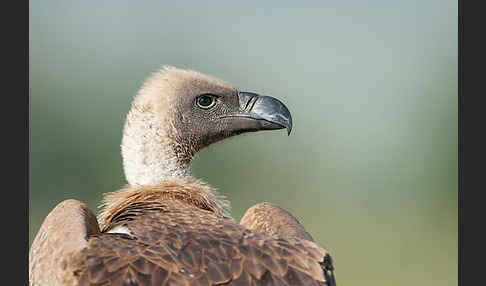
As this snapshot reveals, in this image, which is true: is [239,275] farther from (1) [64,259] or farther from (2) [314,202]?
(2) [314,202]

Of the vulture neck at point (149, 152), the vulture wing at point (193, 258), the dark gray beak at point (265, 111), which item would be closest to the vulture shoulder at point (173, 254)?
the vulture wing at point (193, 258)

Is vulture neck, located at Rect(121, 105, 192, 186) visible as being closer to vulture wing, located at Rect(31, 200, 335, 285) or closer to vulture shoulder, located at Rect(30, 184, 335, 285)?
vulture shoulder, located at Rect(30, 184, 335, 285)

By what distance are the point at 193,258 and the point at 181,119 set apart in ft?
6.53

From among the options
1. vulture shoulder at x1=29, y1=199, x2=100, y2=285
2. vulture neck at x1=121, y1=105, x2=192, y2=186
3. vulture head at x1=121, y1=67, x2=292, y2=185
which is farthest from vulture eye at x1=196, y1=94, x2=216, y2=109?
vulture shoulder at x1=29, y1=199, x2=100, y2=285

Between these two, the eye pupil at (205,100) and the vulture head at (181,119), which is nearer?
the vulture head at (181,119)

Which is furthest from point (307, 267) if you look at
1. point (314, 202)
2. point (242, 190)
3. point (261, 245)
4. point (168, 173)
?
point (314, 202)

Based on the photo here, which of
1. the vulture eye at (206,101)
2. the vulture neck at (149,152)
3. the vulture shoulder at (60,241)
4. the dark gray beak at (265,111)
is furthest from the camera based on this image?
the vulture eye at (206,101)

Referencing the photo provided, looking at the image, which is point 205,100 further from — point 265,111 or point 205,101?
point 265,111

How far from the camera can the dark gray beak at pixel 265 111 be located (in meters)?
6.22

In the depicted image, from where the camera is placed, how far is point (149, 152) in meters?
5.90

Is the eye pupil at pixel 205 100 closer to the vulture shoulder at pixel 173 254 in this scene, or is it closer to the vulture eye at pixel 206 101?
the vulture eye at pixel 206 101

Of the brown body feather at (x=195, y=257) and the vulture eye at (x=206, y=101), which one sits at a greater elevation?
the vulture eye at (x=206, y=101)

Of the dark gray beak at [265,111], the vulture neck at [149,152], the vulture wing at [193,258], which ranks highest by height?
the dark gray beak at [265,111]

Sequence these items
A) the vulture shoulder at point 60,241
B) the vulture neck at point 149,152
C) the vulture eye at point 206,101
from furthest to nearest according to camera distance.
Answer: the vulture eye at point 206,101, the vulture neck at point 149,152, the vulture shoulder at point 60,241
